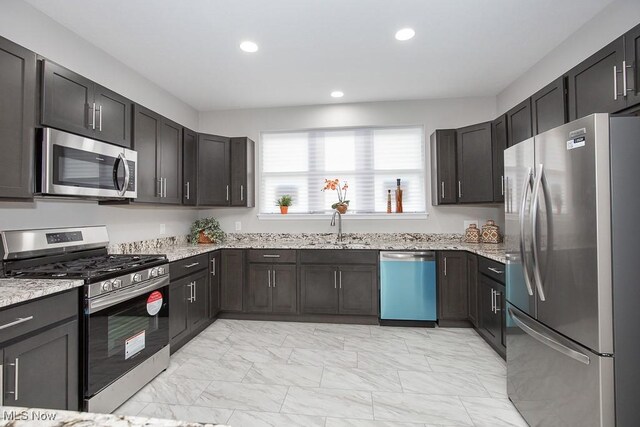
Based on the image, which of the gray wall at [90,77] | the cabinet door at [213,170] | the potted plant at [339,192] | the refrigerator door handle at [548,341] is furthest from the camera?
the potted plant at [339,192]

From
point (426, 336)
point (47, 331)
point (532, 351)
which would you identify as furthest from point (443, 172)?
point (47, 331)

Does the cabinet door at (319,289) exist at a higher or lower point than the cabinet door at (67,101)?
lower

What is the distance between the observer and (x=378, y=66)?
3238 millimetres

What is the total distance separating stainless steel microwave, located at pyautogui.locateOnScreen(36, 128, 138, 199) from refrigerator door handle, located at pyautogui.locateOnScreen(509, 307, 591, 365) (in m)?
2.94

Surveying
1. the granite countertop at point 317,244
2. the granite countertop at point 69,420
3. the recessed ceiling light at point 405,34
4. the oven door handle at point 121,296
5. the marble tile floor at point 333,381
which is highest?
the recessed ceiling light at point 405,34

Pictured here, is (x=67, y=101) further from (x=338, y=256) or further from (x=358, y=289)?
(x=358, y=289)

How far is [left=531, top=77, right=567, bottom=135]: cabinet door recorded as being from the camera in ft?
7.85

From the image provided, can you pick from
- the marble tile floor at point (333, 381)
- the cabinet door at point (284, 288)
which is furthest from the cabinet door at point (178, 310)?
the cabinet door at point (284, 288)

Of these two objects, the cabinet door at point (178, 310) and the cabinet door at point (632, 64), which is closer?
the cabinet door at point (632, 64)

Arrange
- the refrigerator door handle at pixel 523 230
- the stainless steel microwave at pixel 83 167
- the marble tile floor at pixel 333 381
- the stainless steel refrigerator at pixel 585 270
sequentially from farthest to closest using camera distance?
the marble tile floor at pixel 333 381 < the stainless steel microwave at pixel 83 167 < the refrigerator door handle at pixel 523 230 < the stainless steel refrigerator at pixel 585 270

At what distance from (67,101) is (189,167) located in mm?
1639

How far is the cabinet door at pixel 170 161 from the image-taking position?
10.6 ft

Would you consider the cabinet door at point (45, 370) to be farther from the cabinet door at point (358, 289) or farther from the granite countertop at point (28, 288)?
the cabinet door at point (358, 289)

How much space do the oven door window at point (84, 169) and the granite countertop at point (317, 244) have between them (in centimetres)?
84
